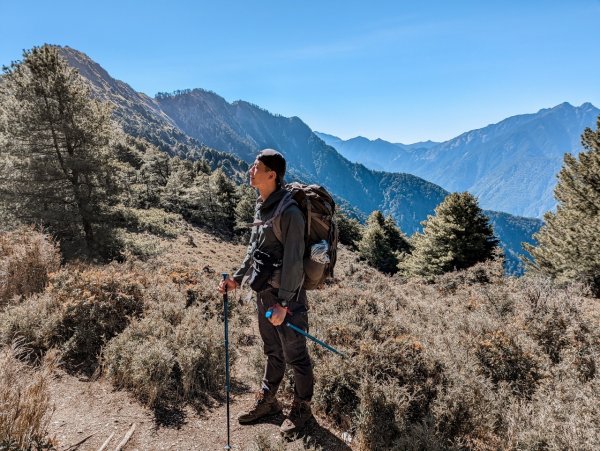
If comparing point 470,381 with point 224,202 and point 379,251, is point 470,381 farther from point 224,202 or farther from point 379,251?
point 224,202

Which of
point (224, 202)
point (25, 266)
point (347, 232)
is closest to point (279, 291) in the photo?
point (25, 266)

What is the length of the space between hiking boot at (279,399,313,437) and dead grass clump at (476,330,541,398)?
2.47 metres

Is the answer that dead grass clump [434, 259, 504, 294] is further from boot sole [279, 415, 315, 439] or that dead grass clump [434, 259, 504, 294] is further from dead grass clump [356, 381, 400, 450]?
boot sole [279, 415, 315, 439]

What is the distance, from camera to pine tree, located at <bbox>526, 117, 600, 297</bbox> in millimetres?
15977

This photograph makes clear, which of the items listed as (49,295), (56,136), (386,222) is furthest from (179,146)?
(49,295)

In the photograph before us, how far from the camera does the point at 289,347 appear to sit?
3.24 meters

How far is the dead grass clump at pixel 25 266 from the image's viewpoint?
19.1 ft

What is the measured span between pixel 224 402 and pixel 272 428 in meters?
0.86

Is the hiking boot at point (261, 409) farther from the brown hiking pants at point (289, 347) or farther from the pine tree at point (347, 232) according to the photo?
the pine tree at point (347, 232)

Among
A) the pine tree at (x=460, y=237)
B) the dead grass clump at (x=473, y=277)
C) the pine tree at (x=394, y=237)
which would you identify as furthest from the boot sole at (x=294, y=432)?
the pine tree at (x=394, y=237)

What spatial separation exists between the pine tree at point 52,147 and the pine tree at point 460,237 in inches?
886

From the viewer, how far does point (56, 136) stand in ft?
46.6

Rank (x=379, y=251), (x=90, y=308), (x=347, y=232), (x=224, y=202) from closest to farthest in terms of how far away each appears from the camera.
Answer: (x=90, y=308) → (x=379, y=251) → (x=224, y=202) → (x=347, y=232)

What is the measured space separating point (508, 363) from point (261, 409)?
10.9 ft
